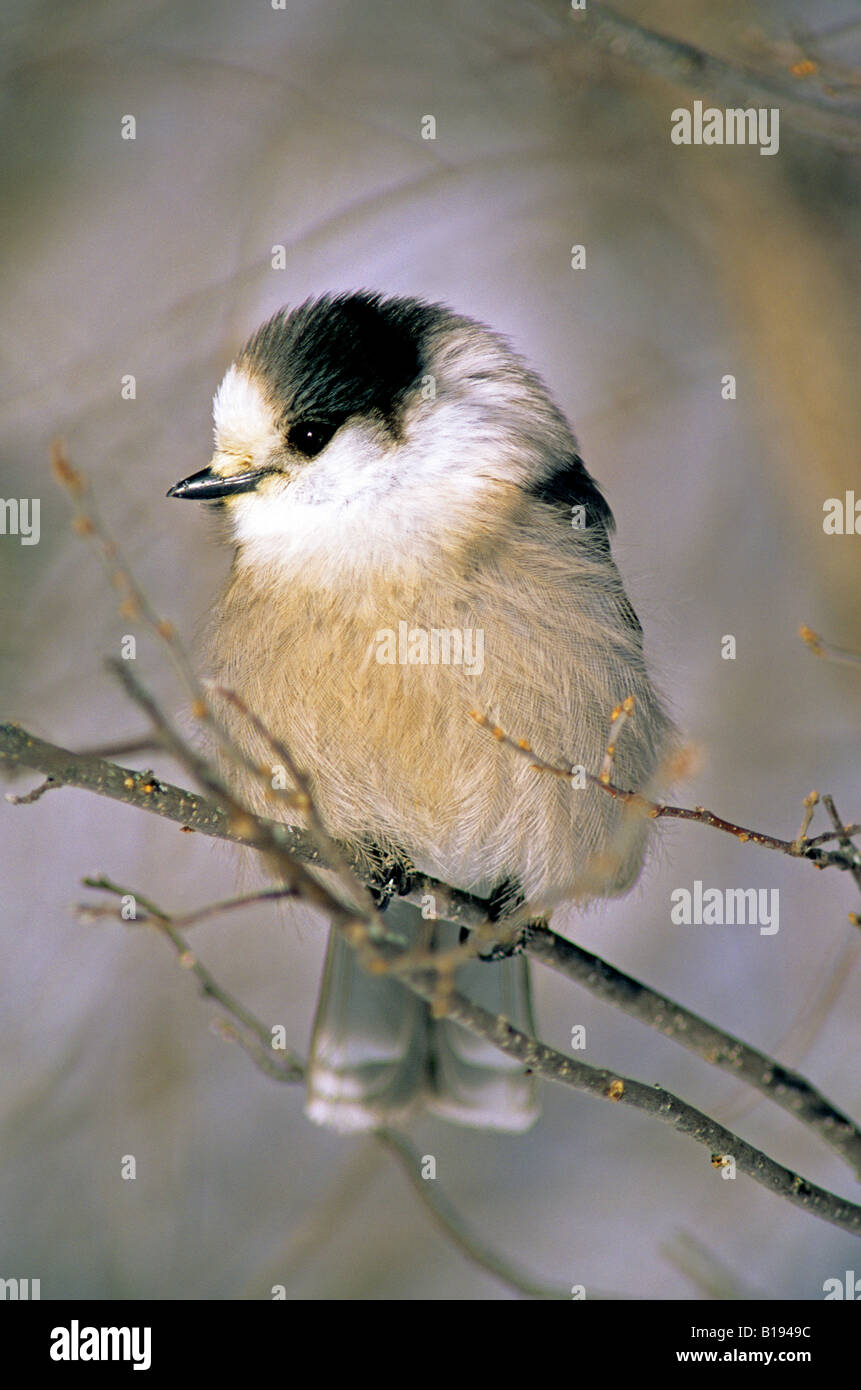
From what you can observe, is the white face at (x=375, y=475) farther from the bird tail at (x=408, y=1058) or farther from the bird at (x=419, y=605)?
the bird tail at (x=408, y=1058)

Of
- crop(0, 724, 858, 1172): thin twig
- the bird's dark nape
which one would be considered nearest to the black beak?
the bird's dark nape

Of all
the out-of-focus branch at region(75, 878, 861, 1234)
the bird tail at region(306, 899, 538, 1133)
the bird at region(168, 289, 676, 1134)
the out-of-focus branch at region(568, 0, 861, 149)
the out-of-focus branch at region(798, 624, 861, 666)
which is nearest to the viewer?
the out-of-focus branch at region(75, 878, 861, 1234)

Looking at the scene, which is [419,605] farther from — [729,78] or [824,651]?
[729,78]

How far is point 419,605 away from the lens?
2633 mm

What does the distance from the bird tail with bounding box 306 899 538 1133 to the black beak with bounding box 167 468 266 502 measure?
50.4 inches

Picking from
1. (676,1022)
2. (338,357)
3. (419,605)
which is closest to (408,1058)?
(676,1022)

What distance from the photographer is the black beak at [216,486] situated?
8.86 ft

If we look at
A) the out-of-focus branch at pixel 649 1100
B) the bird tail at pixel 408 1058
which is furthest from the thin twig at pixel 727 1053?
the bird tail at pixel 408 1058

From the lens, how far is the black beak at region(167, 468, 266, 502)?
2.70m

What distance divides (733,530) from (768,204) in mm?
1105

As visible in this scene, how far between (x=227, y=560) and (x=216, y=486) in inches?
36.8

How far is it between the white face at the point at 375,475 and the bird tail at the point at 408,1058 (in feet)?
3.72

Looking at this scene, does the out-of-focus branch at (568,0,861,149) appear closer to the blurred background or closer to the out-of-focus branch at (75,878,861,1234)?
the blurred background

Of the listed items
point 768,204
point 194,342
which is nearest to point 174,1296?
point 194,342
